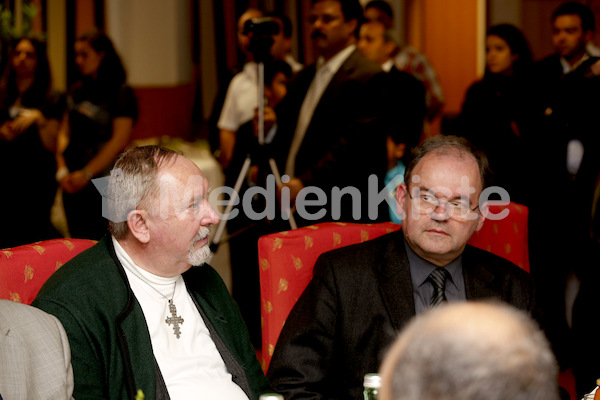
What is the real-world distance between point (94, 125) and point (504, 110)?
78.0 inches

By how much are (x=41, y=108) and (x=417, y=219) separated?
2.69m

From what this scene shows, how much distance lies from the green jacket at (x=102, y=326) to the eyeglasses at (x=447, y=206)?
79cm

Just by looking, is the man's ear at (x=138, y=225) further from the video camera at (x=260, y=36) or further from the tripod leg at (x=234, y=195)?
the video camera at (x=260, y=36)

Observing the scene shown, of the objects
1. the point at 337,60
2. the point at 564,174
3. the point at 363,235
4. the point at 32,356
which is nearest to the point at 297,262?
the point at 363,235

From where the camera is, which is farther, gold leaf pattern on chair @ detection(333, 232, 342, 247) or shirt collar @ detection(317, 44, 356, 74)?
shirt collar @ detection(317, 44, 356, 74)

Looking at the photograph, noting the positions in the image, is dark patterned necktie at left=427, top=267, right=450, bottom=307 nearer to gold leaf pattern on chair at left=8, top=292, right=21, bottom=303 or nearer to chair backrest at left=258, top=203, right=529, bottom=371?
chair backrest at left=258, top=203, right=529, bottom=371

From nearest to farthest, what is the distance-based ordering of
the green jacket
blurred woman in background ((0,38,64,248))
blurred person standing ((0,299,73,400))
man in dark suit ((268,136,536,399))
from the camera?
blurred person standing ((0,299,73,400)), the green jacket, man in dark suit ((268,136,536,399)), blurred woman in background ((0,38,64,248))

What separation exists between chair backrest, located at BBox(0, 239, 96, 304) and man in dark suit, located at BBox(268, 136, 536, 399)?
595 millimetres

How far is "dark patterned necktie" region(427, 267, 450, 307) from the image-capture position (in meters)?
2.11

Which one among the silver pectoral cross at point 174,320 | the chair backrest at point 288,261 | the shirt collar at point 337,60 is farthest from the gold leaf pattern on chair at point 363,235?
the shirt collar at point 337,60

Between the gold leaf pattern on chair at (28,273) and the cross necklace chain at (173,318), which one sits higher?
the gold leaf pattern on chair at (28,273)

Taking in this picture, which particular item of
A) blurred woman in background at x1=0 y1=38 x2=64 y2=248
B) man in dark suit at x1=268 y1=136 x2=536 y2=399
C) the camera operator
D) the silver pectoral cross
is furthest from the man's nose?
blurred woman in background at x1=0 y1=38 x2=64 y2=248

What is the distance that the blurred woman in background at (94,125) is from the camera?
3846 millimetres

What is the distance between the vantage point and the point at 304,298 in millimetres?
2088
